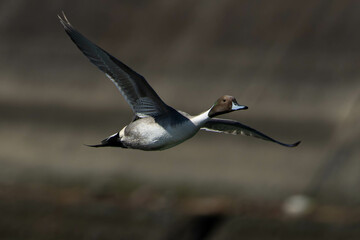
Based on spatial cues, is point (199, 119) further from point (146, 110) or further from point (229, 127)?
point (229, 127)

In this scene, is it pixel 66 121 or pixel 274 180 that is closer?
pixel 274 180

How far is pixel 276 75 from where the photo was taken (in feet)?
26.5

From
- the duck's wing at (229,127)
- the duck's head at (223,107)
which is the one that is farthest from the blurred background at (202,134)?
the duck's head at (223,107)

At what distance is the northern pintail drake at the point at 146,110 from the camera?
12.7 feet

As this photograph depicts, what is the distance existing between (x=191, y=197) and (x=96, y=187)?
95cm

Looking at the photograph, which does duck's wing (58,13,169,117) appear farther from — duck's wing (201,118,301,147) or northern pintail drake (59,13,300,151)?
duck's wing (201,118,301,147)

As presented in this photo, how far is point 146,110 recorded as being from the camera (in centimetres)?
402

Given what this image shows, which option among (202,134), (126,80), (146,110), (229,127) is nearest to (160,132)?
(146,110)

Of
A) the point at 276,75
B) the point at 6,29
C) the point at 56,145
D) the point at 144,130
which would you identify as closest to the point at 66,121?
the point at 56,145

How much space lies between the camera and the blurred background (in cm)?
770

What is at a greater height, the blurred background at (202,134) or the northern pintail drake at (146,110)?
the blurred background at (202,134)

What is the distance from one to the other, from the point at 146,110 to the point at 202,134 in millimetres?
4199

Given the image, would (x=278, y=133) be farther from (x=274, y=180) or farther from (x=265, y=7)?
(x=265, y=7)

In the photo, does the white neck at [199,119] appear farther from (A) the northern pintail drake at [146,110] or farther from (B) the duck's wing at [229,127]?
(B) the duck's wing at [229,127]
